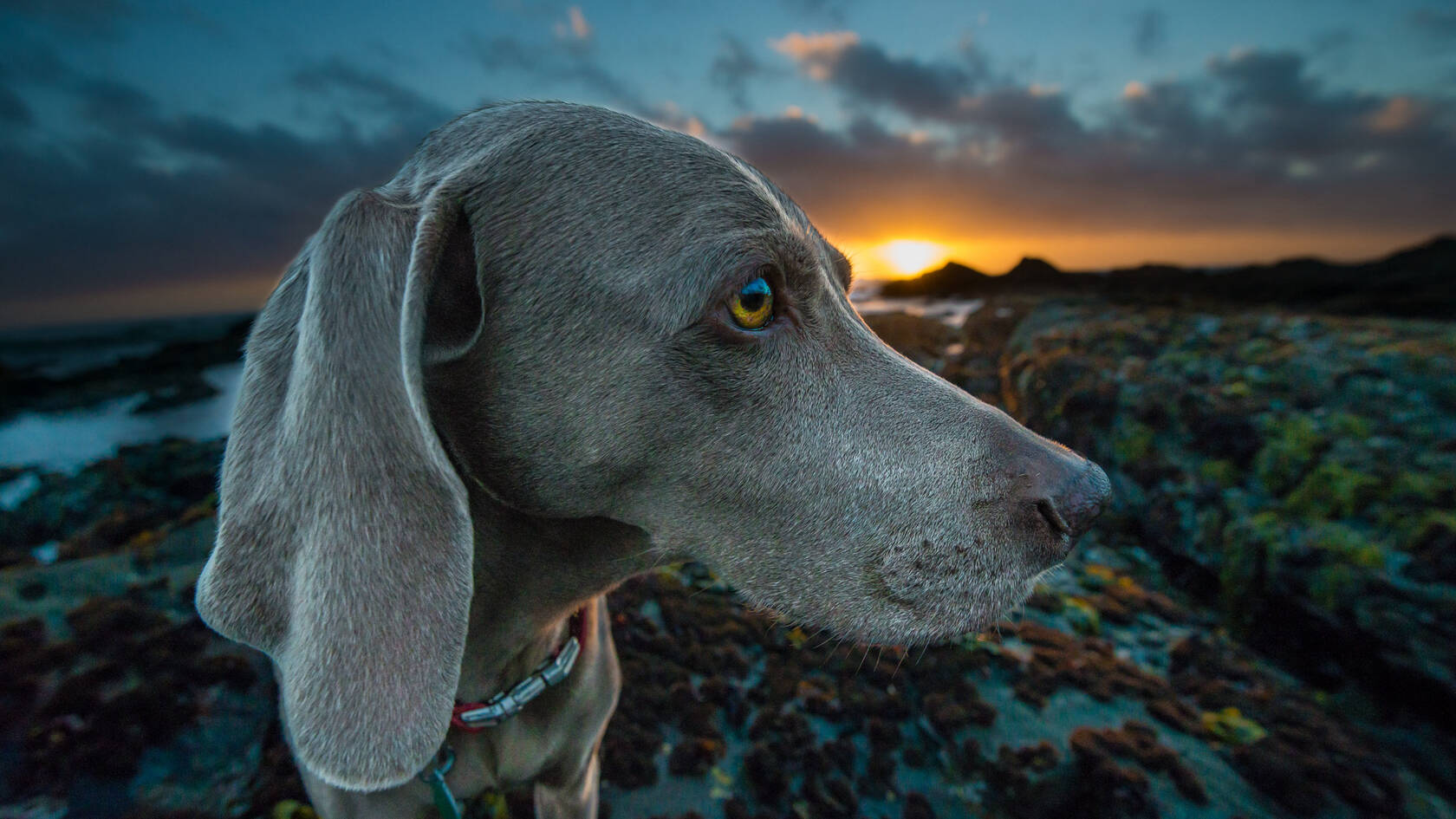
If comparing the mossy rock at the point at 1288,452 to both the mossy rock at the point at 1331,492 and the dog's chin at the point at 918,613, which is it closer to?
the mossy rock at the point at 1331,492

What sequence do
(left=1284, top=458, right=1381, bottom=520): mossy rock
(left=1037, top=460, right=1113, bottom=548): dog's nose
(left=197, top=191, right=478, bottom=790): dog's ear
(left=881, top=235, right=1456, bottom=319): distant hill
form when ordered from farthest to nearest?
1. (left=881, top=235, right=1456, bottom=319): distant hill
2. (left=1284, top=458, right=1381, bottom=520): mossy rock
3. (left=1037, top=460, right=1113, bottom=548): dog's nose
4. (left=197, top=191, right=478, bottom=790): dog's ear

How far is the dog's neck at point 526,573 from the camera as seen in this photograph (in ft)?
6.08

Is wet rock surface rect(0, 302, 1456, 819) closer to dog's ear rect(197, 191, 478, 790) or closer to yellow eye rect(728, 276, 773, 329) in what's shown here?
yellow eye rect(728, 276, 773, 329)

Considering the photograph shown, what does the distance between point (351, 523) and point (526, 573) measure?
71 centimetres

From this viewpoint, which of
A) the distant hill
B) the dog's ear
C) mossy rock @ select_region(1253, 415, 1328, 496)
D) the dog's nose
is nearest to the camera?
the dog's ear

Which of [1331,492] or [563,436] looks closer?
[563,436]

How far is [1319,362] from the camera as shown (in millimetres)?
6137

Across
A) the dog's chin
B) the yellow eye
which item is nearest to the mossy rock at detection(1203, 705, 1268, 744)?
the dog's chin

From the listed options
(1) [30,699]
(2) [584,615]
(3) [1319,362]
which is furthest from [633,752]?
(3) [1319,362]

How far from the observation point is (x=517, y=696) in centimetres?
210

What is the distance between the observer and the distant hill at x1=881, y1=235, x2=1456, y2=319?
841 centimetres

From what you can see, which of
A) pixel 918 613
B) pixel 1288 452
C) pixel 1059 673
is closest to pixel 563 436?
pixel 918 613

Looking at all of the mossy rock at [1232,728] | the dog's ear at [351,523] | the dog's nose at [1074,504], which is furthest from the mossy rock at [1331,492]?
the dog's ear at [351,523]

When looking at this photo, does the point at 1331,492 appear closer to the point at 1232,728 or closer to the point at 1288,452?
the point at 1288,452
